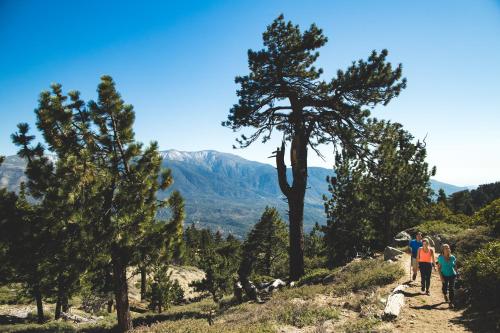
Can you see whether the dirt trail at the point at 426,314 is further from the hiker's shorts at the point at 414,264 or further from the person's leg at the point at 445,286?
the hiker's shorts at the point at 414,264

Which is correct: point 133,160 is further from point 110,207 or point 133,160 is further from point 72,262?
point 72,262

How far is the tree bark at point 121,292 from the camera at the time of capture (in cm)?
1262

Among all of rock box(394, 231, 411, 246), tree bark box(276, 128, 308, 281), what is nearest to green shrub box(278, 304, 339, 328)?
tree bark box(276, 128, 308, 281)

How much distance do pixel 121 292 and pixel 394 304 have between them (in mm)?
10666

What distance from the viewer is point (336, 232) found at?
2495cm

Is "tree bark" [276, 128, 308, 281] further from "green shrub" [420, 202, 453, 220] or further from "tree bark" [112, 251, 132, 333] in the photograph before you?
"green shrub" [420, 202, 453, 220]

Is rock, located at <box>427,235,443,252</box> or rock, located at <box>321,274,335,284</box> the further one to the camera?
rock, located at <box>427,235,443,252</box>

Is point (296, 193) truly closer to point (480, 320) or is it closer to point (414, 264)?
point (414, 264)

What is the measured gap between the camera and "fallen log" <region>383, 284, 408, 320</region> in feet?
30.0

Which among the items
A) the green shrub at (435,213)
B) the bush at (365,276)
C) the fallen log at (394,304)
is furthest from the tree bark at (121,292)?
the green shrub at (435,213)

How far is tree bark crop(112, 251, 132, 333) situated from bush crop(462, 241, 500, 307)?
42.1 ft

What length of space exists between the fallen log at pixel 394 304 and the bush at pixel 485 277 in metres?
2.10

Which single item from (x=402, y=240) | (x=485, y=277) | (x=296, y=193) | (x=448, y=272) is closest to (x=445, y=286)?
(x=448, y=272)

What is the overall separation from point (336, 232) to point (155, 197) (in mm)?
17076
